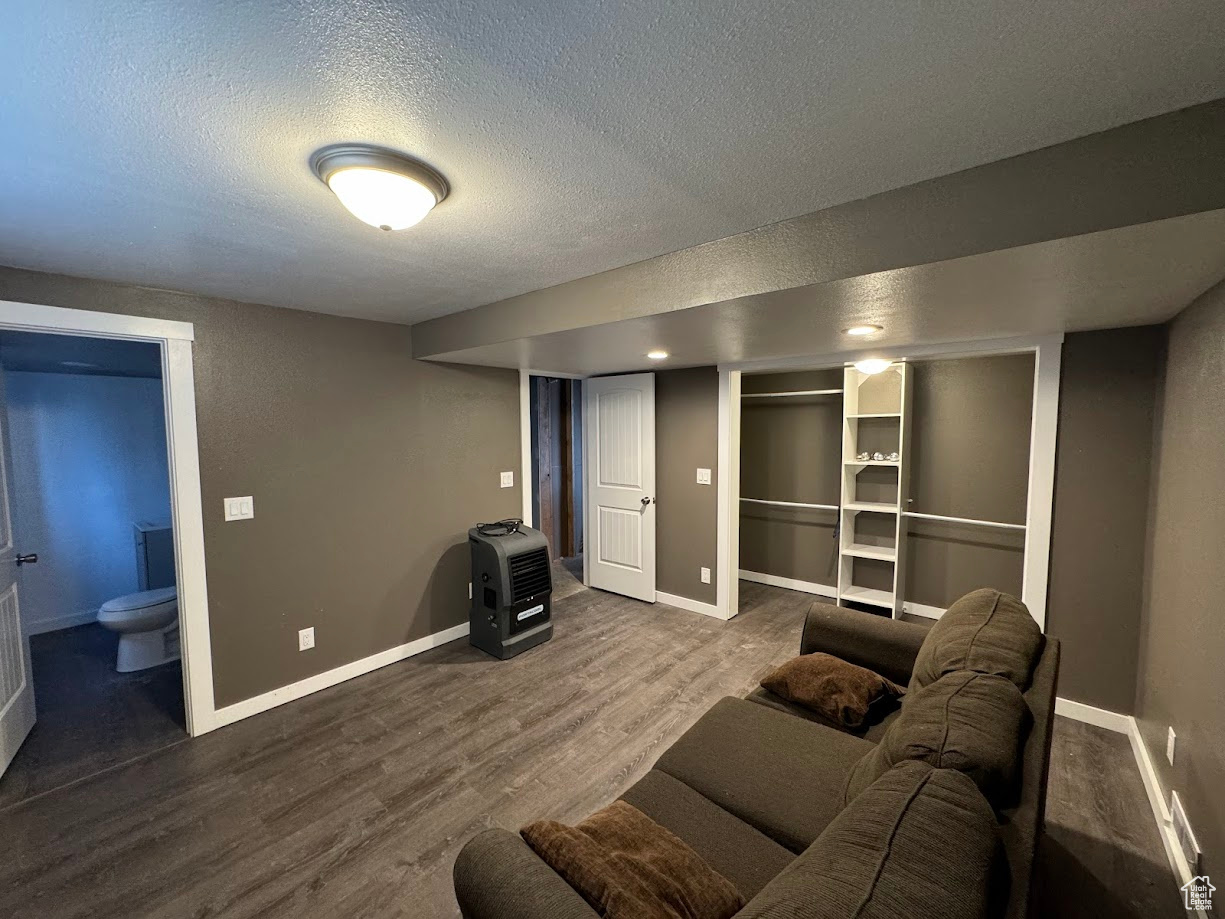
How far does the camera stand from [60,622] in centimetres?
382

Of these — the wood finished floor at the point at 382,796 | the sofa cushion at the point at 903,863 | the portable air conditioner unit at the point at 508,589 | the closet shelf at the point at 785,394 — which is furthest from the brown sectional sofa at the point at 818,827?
the closet shelf at the point at 785,394

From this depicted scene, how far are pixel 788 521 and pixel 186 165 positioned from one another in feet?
14.9

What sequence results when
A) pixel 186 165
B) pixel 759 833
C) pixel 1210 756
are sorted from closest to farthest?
pixel 186 165, pixel 759 833, pixel 1210 756

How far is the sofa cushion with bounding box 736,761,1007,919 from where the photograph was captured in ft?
2.37

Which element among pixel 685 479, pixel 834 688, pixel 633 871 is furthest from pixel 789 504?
pixel 633 871

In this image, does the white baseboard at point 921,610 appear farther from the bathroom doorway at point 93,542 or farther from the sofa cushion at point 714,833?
the bathroom doorway at point 93,542

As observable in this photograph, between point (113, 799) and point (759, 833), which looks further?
point (113, 799)

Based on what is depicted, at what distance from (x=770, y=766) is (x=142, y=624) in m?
3.65

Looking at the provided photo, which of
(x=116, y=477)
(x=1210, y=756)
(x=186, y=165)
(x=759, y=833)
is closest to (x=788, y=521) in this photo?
(x=1210, y=756)

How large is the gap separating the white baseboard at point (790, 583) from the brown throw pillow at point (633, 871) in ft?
11.9

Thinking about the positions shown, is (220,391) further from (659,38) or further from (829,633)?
(829,633)

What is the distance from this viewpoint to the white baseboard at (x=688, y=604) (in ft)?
13.2

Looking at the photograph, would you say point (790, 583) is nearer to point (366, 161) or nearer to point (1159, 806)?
point (1159, 806)

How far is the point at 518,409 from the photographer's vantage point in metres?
3.94
